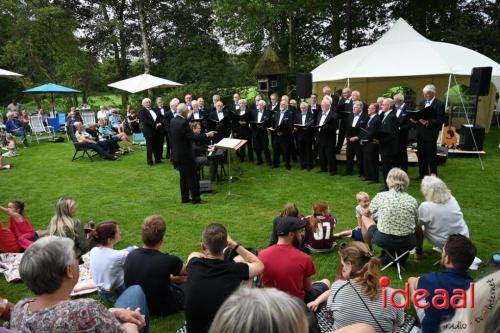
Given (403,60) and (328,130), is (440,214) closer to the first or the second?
(328,130)

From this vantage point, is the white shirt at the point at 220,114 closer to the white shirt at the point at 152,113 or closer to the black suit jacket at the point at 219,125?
the black suit jacket at the point at 219,125

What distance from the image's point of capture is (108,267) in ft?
12.6

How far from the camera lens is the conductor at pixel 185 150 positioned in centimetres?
708

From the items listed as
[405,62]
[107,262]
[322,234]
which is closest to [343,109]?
[405,62]

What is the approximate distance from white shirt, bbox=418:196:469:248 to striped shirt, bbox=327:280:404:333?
1980mm

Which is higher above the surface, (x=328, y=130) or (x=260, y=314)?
(x=328, y=130)

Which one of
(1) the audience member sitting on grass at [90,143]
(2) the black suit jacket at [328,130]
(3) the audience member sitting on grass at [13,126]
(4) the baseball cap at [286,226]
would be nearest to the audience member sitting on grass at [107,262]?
(4) the baseball cap at [286,226]

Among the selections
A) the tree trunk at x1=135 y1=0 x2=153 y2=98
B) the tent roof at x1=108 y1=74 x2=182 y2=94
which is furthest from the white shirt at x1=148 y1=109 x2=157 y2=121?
the tree trunk at x1=135 y1=0 x2=153 y2=98

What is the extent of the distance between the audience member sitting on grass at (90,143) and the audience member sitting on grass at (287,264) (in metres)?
9.65

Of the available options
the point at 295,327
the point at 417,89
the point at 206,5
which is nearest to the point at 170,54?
the point at 206,5

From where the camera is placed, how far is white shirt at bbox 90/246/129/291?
3.83 m

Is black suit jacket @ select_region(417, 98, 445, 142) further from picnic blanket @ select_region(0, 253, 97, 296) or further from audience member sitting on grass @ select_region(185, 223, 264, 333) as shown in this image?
picnic blanket @ select_region(0, 253, 97, 296)

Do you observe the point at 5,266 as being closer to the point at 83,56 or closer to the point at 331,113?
the point at 331,113

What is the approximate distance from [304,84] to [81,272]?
925 centimetres
